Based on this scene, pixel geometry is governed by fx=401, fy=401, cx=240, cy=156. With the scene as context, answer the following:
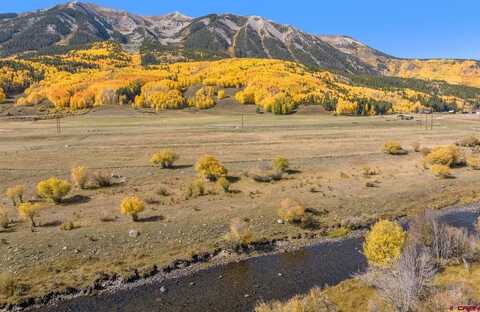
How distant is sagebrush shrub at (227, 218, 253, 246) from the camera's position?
37812 millimetres

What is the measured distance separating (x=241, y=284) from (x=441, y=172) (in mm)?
45604

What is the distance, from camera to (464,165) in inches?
2817

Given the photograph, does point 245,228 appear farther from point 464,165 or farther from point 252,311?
point 464,165

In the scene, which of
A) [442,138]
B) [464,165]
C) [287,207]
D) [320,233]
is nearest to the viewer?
[320,233]

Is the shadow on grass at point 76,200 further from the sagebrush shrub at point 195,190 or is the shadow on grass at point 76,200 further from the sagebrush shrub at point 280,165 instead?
the sagebrush shrub at point 280,165

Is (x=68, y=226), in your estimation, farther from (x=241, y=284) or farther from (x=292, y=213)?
(x=292, y=213)

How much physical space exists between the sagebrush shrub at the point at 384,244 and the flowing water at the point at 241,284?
3333mm

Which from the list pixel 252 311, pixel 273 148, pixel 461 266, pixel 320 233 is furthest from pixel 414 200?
pixel 273 148

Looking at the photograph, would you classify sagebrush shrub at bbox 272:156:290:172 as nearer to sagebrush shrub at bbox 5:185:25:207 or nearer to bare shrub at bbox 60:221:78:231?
bare shrub at bbox 60:221:78:231

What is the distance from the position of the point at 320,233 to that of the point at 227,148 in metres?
48.6

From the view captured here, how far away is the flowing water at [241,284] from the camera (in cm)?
2844

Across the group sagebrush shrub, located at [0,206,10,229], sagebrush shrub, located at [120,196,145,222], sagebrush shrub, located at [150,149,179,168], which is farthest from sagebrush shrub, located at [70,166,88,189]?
sagebrush shrub, located at [150,149,179,168]

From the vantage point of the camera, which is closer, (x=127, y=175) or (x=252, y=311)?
(x=252, y=311)

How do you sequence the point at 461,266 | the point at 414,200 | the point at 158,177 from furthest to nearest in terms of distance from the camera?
the point at 158,177, the point at 414,200, the point at 461,266
